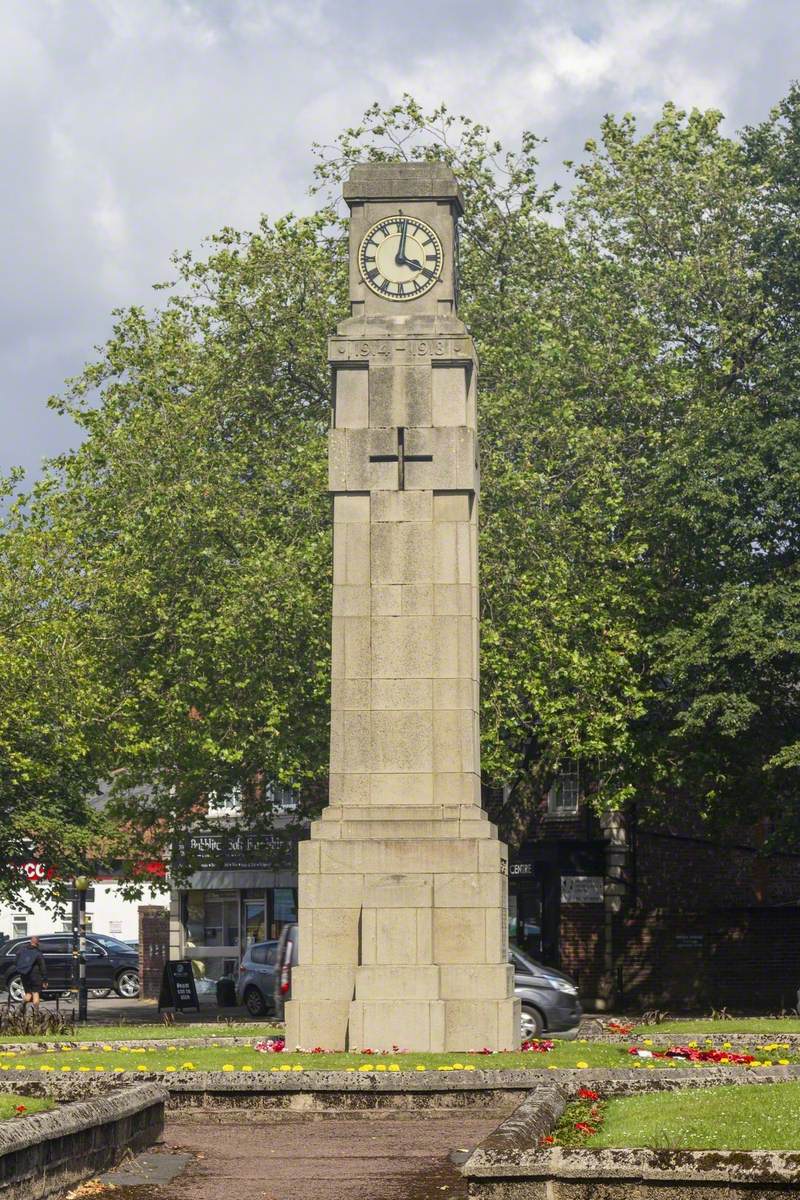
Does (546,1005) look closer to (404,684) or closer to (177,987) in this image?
(404,684)

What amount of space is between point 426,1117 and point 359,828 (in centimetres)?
690

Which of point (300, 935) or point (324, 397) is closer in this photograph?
point (300, 935)

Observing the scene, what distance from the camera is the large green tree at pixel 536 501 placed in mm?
36094

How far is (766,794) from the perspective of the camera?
37.5 meters

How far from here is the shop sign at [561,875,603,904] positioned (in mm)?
44531

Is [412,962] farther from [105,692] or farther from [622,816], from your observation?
[622,816]

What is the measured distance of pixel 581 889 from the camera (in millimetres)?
44656

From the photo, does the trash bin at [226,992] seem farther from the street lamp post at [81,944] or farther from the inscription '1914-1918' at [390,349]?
the inscription '1914-1918' at [390,349]

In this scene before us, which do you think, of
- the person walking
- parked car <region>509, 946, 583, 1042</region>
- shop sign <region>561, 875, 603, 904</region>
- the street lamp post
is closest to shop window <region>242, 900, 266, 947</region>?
the street lamp post

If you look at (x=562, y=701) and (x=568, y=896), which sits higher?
(x=562, y=701)

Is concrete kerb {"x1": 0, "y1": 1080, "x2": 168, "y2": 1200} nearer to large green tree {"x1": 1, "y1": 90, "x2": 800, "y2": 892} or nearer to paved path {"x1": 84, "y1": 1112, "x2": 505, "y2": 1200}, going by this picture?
paved path {"x1": 84, "y1": 1112, "x2": 505, "y2": 1200}

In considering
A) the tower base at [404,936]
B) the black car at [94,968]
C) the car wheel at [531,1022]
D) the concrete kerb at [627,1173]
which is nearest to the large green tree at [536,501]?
the car wheel at [531,1022]

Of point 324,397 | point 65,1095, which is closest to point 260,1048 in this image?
point 65,1095

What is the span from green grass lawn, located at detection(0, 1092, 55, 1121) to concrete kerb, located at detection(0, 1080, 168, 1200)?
16 cm
